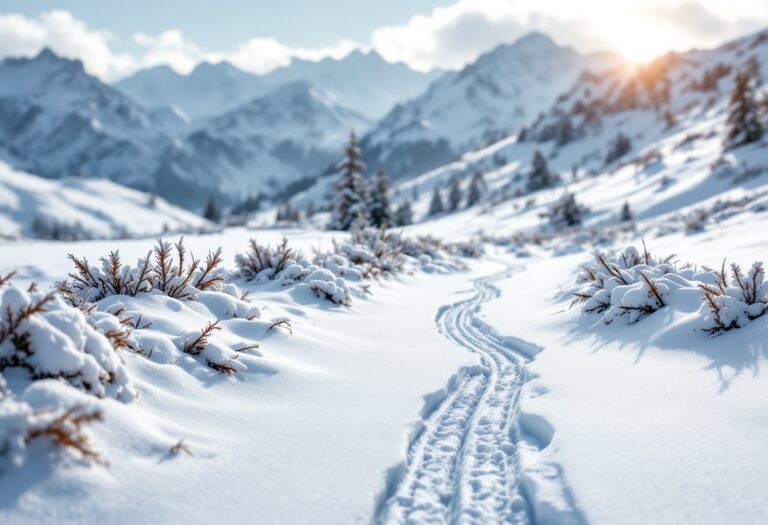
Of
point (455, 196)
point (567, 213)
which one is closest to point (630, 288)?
point (567, 213)

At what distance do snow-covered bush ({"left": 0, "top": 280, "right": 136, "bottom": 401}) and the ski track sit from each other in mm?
1813

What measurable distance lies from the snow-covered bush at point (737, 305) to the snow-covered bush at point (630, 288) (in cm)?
80

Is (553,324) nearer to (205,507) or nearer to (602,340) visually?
(602,340)

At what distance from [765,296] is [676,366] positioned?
115cm

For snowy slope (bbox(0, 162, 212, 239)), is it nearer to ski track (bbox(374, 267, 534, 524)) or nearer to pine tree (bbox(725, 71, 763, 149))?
pine tree (bbox(725, 71, 763, 149))

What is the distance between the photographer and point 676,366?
159 inches

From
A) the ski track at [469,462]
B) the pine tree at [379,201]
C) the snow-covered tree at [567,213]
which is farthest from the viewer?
the snow-covered tree at [567,213]

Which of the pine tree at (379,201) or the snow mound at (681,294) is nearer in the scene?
the snow mound at (681,294)

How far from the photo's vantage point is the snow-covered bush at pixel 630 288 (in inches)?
212

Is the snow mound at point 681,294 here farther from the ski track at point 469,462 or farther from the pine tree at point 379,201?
the pine tree at point 379,201

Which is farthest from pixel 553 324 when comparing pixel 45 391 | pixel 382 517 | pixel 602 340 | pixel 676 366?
pixel 45 391

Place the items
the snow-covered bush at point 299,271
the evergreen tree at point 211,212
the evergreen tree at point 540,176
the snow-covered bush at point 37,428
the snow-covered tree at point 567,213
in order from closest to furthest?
the snow-covered bush at point 37,428
the snow-covered bush at point 299,271
the snow-covered tree at point 567,213
the evergreen tree at point 540,176
the evergreen tree at point 211,212

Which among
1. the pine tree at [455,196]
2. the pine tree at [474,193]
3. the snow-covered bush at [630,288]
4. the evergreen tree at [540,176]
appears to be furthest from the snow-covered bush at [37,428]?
the pine tree at [455,196]

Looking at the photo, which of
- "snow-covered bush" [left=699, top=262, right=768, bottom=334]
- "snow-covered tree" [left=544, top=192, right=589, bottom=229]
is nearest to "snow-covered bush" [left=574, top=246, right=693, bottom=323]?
"snow-covered bush" [left=699, top=262, right=768, bottom=334]
